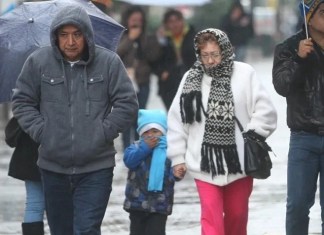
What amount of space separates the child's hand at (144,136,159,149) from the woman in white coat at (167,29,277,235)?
20.5 inches

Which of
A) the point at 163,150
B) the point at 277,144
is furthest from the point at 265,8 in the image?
the point at 163,150

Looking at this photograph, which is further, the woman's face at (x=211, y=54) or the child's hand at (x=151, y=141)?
the child's hand at (x=151, y=141)

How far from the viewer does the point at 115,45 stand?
8.71 m

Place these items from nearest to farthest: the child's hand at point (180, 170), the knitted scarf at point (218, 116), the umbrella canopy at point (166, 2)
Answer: the knitted scarf at point (218, 116)
the child's hand at point (180, 170)
the umbrella canopy at point (166, 2)

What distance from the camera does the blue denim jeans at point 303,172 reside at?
8.20 m

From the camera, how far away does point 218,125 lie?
825 centimetres

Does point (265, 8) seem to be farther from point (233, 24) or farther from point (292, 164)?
point (292, 164)

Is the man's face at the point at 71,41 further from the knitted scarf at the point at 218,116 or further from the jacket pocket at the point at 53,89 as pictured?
the knitted scarf at the point at 218,116

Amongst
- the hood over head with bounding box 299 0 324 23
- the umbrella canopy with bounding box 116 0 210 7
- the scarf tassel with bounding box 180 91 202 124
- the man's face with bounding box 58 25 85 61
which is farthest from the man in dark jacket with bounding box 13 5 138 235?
the umbrella canopy with bounding box 116 0 210 7

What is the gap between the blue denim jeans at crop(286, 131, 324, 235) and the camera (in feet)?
26.9

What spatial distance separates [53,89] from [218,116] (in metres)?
1.20

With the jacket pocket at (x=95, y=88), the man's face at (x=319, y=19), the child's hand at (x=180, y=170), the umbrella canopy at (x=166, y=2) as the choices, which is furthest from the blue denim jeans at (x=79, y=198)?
the umbrella canopy at (x=166, y=2)

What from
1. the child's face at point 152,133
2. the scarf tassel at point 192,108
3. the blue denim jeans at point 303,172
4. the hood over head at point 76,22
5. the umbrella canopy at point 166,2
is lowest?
the blue denim jeans at point 303,172

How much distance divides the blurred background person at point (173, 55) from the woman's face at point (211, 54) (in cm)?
794
